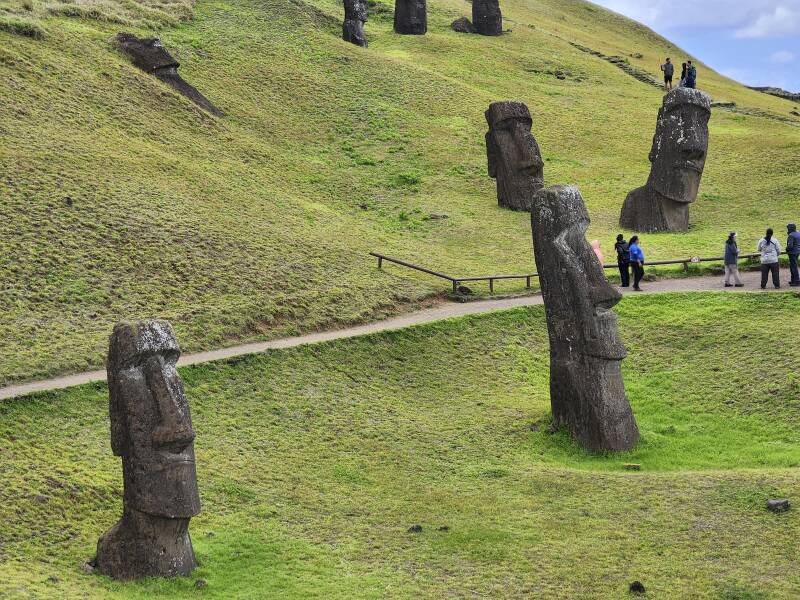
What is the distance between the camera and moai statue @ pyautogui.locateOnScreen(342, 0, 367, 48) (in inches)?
2430

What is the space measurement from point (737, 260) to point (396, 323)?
918cm

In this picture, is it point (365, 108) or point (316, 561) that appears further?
point (365, 108)

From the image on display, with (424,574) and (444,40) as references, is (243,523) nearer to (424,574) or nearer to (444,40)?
(424,574)

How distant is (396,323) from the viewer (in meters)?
32.2

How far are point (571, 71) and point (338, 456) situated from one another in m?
44.6

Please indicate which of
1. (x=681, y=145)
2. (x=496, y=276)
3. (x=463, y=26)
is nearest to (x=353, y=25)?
Result: (x=463, y=26)

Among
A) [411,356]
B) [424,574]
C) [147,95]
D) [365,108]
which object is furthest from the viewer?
[365,108]

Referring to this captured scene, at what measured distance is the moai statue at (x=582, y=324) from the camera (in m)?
24.3

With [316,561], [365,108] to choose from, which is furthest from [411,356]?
[365,108]

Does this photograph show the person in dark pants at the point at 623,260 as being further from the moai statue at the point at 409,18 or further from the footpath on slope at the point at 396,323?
the moai statue at the point at 409,18

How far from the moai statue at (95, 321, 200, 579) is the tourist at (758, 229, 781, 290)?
18.5 meters

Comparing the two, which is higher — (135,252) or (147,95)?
(147,95)

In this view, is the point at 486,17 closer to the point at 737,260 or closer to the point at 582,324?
the point at 737,260

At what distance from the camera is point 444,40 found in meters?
66.4
